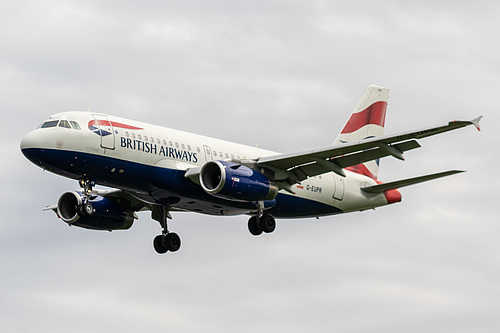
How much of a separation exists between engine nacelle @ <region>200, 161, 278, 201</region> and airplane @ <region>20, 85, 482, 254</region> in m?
0.04

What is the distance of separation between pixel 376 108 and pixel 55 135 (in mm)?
21419

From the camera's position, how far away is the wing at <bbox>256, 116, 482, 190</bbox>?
128ft

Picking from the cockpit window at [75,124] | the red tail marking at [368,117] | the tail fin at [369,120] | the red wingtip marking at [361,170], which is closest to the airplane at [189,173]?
the cockpit window at [75,124]

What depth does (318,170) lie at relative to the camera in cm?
4441

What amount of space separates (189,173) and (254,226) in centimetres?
509

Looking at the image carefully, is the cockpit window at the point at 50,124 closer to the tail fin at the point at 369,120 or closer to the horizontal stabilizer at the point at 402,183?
the horizontal stabilizer at the point at 402,183

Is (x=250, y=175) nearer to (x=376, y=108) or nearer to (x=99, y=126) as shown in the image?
(x=99, y=126)

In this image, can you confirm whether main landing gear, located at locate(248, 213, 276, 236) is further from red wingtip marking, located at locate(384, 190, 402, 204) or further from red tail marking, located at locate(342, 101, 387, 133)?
red tail marking, located at locate(342, 101, 387, 133)

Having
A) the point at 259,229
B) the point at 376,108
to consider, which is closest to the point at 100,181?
the point at 259,229

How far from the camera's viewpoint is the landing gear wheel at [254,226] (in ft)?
150

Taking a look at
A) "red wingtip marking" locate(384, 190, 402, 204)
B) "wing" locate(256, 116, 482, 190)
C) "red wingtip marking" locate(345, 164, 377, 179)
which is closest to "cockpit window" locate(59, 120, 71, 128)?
"wing" locate(256, 116, 482, 190)

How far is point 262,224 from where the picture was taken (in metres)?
45.6

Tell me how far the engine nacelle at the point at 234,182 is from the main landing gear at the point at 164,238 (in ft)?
20.3

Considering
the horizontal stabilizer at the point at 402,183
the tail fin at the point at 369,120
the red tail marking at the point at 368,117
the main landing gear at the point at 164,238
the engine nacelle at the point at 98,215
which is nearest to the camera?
the horizontal stabilizer at the point at 402,183
